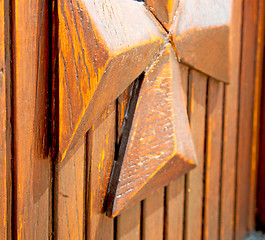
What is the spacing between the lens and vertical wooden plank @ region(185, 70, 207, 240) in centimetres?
93

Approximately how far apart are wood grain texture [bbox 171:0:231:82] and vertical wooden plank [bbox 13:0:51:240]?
32 cm

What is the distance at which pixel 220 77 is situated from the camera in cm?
99

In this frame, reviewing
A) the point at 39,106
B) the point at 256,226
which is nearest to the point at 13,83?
the point at 39,106

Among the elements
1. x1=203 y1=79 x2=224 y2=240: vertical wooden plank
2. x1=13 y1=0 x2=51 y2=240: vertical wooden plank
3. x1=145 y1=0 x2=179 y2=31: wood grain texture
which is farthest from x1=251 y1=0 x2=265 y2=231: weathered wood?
x1=13 y1=0 x2=51 y2=240: vertical wooden plank

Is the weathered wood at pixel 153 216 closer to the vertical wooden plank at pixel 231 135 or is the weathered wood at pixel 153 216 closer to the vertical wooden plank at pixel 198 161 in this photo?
the vertical wooden plank at pixel 198 161

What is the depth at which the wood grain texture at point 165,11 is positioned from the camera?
2.39 ft

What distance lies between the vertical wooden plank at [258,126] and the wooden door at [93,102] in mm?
303

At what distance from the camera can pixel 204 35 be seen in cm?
86

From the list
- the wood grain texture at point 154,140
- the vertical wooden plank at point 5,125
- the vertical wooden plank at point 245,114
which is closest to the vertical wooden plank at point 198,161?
the wood grain texture at point 154,140

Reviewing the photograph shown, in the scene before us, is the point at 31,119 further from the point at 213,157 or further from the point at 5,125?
the point at 213,157

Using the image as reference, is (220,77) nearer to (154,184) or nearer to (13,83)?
(154,184)

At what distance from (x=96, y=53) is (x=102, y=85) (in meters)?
0.05

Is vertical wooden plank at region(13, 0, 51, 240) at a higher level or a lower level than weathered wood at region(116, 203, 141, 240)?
higher

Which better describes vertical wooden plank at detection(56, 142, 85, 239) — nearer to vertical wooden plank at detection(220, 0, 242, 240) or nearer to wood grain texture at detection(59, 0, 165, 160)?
wood grain texture at detection(59, 0, 165, 160)
